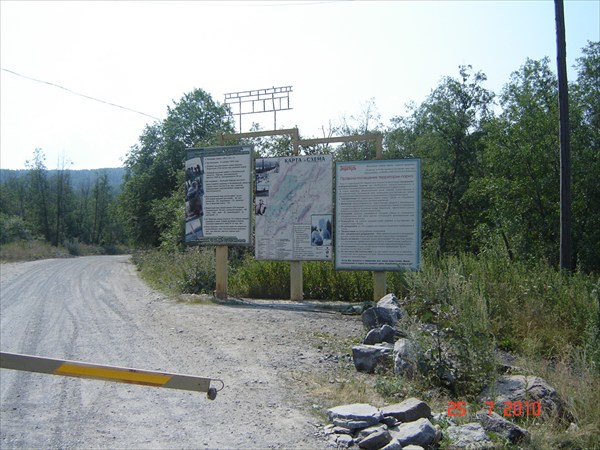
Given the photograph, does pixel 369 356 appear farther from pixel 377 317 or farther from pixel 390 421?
pixel 390 421

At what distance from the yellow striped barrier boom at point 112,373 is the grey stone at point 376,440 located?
1645mm

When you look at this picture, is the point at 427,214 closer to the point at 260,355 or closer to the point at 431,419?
the point at 260,355

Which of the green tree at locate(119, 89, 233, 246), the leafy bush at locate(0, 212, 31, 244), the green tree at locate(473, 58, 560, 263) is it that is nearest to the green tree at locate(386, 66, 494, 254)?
the green tree at locate(473, 58, 560, 263)

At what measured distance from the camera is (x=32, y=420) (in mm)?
6086

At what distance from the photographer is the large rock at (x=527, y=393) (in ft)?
18.8

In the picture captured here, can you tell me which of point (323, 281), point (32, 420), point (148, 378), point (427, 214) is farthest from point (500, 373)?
point (427, 214)

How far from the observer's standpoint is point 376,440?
5.03 metres

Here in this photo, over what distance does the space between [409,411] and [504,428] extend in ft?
2.92

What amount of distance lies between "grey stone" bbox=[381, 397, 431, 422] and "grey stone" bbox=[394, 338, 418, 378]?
112 centimetres

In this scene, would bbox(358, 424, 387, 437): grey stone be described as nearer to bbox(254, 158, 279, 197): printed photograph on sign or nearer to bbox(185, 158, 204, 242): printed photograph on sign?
bbox(254, 158, 279, 197): printed photograph on sign

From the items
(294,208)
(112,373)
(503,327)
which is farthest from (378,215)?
(112,373)

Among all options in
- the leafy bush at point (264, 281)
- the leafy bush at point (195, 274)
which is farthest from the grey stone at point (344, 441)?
the leafy bush at point (195, 274)

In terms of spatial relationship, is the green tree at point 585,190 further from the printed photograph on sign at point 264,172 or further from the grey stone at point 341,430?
the grey stone at point 341,430

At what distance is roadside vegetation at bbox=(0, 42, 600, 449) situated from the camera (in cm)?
652
